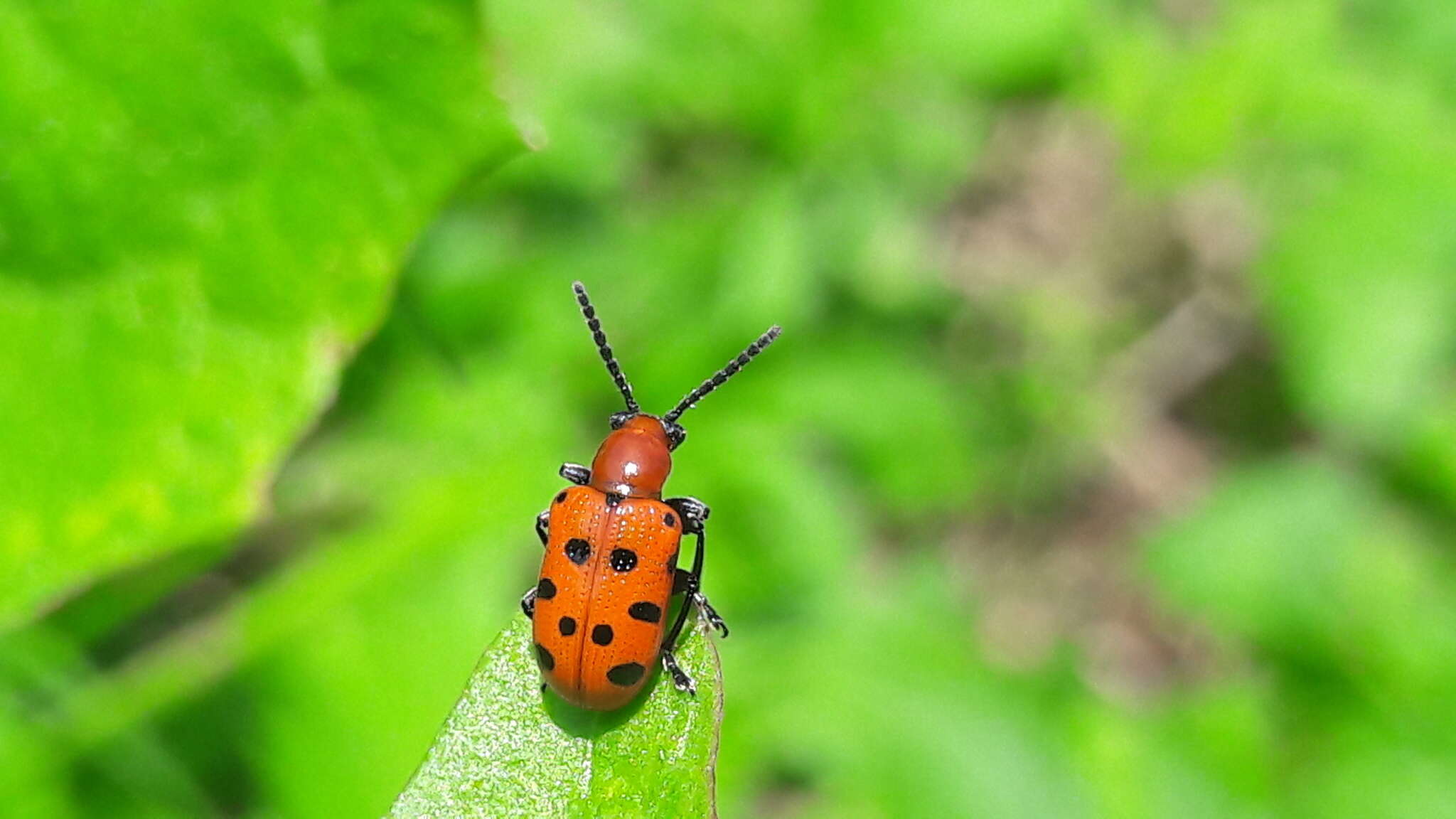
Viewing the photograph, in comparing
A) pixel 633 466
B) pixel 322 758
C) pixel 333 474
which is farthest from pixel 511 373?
pixel 633 466

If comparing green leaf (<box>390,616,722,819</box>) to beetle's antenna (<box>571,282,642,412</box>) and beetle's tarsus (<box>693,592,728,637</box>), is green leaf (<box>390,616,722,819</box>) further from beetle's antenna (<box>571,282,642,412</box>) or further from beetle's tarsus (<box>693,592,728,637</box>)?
beetle's antenna (<box>571,282,642,412</box>)

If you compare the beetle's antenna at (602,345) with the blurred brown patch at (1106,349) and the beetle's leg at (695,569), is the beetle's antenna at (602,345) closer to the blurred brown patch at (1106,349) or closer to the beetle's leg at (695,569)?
the beetle's leg at (695,569)

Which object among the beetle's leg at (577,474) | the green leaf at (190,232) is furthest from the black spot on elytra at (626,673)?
the beetle's leg at (577,474)

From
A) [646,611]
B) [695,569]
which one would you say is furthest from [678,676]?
[695,569]

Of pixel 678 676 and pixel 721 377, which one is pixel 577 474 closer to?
pixel 721 377

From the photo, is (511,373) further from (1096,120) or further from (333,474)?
(1096,120)

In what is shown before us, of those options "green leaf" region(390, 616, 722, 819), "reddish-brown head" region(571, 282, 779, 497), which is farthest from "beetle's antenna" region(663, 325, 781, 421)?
"green leaf" region(390, 616, 722, 819)

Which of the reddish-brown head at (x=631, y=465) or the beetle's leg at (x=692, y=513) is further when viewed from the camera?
the beetle's leg at (x=692, y=513)
